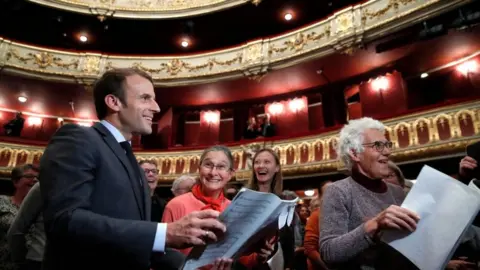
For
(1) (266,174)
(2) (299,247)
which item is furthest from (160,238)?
(2) (299,247)

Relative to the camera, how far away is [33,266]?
235cm

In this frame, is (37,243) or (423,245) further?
(37,243)

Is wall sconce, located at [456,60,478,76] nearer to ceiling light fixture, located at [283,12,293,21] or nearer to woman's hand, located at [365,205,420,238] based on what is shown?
ceiling light fixture, located at [283,12,293,21]

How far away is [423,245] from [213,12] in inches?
454

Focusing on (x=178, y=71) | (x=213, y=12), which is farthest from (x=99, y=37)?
(x=213, y=12)

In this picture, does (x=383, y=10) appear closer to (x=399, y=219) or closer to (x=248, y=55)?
(x=248, y=55)

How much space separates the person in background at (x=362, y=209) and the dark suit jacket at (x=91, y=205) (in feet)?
2.92

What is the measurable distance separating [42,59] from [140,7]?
4013mm

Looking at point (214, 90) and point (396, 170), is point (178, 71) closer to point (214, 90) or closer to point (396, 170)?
point (214, 90)

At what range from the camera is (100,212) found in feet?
3.60

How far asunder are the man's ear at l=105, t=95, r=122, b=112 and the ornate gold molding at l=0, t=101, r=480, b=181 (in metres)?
3.84

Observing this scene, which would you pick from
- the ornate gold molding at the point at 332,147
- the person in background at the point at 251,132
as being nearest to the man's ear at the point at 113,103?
the ornate gold molding at the point at 332,147

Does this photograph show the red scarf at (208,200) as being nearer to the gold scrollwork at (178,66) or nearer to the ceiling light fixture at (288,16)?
Result: the gold scrollwork at (178,66)

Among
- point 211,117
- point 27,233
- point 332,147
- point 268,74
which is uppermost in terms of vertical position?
point 268,74
